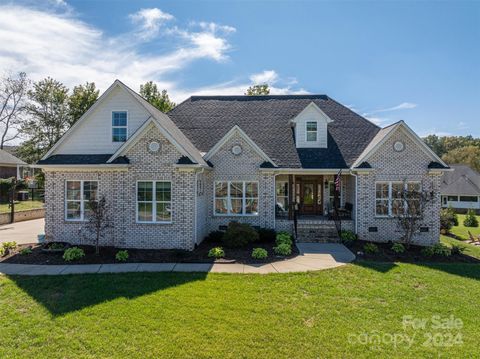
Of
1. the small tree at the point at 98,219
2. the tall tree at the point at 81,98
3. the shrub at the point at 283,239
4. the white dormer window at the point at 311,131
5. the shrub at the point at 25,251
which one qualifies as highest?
the tall tree at the point at 81,98

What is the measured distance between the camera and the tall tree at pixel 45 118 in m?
42.0

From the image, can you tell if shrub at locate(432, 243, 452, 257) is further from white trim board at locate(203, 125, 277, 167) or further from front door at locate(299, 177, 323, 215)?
white trim board at locate(203, 125, 277, 167)

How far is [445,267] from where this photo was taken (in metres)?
11.6

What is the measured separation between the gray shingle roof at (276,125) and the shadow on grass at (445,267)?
21.5 feet

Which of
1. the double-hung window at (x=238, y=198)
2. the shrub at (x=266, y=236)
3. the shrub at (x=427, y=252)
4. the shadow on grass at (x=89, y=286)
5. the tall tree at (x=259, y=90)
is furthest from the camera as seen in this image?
the tall tree at (x=259, y=90)

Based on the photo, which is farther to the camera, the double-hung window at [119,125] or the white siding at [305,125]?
the white siding at [305,125]

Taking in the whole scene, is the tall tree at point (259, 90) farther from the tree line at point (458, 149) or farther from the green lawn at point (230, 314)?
the tree line at point (458, 149)

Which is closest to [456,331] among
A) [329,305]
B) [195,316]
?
[329,305]

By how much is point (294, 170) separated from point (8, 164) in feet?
132

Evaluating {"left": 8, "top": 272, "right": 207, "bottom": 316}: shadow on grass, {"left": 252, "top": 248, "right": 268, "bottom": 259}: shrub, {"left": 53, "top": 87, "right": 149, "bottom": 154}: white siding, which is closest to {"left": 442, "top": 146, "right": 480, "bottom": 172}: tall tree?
{"left": 252, "top": 248, "right": 268, "bottom": 259}: shrub

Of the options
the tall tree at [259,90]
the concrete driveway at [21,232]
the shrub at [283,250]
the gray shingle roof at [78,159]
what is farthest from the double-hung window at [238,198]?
the tall tree at [259,90]

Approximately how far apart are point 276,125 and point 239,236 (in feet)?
30.4

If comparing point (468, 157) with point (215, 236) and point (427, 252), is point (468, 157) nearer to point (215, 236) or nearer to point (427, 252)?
point (427, 252)

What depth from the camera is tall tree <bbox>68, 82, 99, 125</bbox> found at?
131 ft
